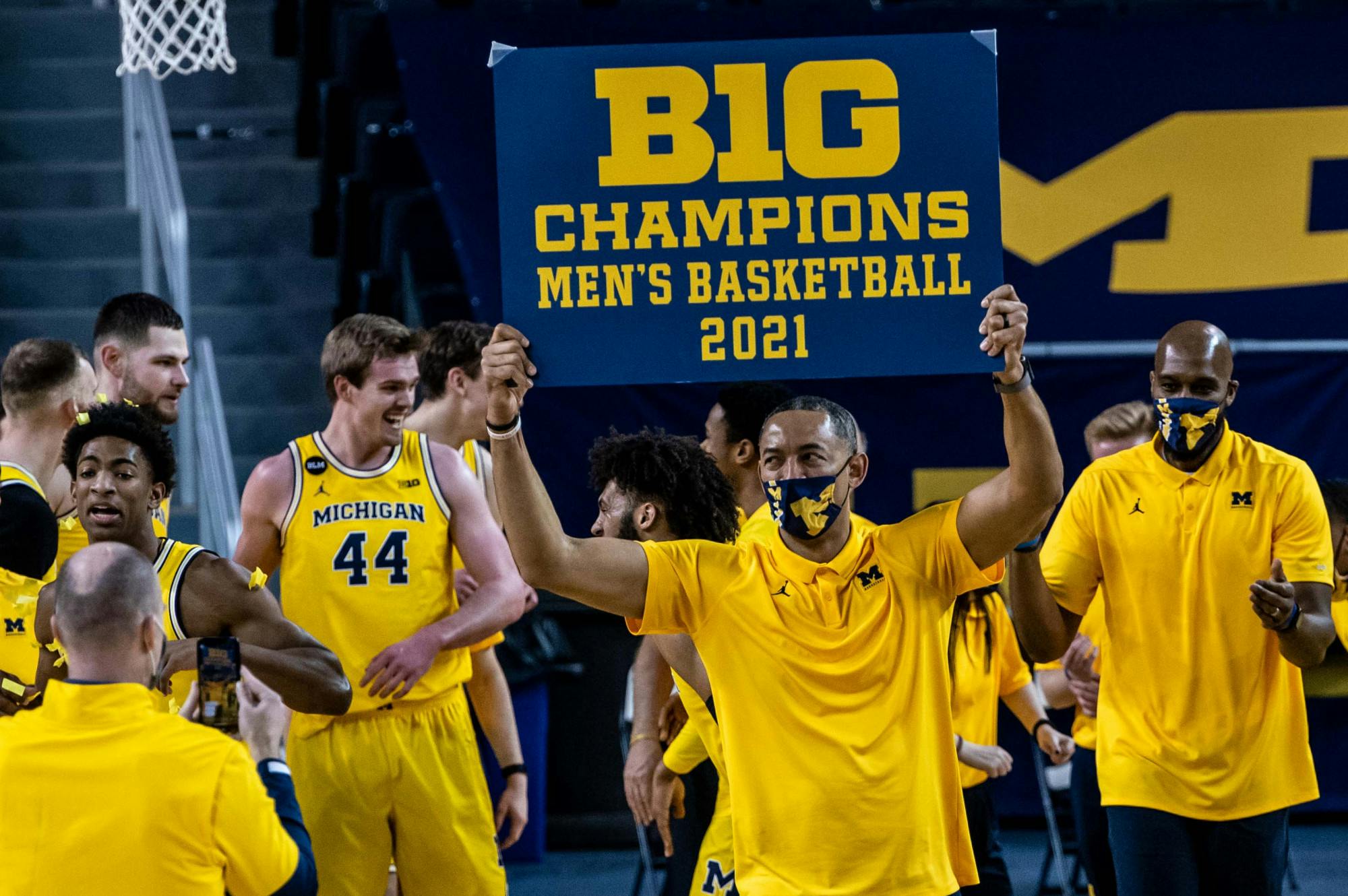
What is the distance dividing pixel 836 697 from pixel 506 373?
1.05m

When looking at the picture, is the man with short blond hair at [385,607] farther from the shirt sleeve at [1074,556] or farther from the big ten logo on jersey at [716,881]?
the shirt sleeve at [1074,556]

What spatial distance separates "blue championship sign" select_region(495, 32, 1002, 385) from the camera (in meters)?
4.04

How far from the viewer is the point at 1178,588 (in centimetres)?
491

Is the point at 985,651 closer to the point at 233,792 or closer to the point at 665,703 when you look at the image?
the point at 665,703

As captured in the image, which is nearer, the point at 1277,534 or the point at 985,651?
the point at 1277,534

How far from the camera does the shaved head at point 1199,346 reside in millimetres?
4805

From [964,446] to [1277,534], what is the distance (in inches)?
163

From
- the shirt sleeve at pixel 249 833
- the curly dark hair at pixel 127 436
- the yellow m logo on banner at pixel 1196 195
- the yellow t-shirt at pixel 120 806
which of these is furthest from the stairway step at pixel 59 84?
the shirt sleeve at pixel 249 833

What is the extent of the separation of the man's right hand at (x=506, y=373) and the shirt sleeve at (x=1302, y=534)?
2336 millimetres

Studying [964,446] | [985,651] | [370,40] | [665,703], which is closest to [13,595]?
[665,703]

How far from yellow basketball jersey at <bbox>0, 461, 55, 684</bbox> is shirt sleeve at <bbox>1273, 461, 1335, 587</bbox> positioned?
3.55 meters

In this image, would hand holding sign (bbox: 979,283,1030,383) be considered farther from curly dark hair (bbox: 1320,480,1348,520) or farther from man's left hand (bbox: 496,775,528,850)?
man's left hand (bbox: 496,775,528,850)

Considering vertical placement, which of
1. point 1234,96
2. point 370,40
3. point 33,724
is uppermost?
point 370,40

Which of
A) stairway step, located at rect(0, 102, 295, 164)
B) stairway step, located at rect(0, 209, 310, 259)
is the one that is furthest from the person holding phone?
stairway step, located at rect(0, 102, 295, 164)
